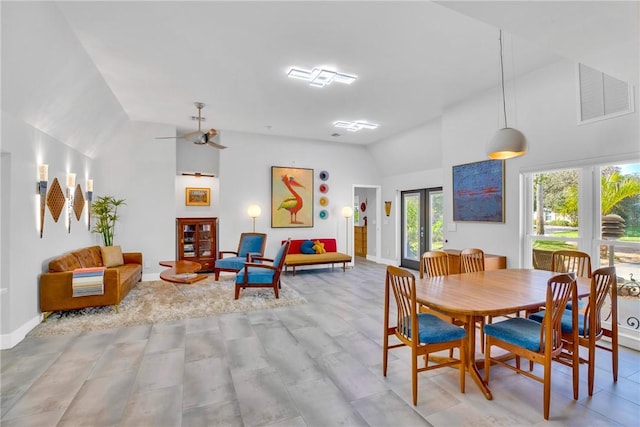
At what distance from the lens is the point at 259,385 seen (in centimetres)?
245

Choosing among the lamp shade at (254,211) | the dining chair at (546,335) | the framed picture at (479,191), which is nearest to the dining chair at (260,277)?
the lamp shade at (254,211)

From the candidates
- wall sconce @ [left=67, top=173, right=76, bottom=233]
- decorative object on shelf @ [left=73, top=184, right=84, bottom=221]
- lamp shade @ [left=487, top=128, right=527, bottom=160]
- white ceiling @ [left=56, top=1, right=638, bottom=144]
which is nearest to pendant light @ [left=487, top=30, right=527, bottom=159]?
lamp shade @ [left=487, top=128, right=527, bottom=160]

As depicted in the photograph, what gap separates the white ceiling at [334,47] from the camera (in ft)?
5.98

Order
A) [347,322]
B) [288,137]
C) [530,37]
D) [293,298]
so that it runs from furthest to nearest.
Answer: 1. [288,137]
2. [293,298]
3. [347,322]
4. [530,37]

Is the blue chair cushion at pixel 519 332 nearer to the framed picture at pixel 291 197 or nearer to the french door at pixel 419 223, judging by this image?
the french door at pixel 419 223

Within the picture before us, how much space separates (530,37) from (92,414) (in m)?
3.85

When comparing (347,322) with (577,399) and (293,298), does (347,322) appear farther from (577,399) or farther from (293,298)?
(577,399)

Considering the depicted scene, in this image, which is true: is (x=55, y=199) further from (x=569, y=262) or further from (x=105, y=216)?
(x=569, y=262)

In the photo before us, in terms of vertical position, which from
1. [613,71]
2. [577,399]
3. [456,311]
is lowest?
[577,399]

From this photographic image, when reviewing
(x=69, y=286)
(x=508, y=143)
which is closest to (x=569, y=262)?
(x=508, y=143)

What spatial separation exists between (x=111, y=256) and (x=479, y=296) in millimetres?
5898

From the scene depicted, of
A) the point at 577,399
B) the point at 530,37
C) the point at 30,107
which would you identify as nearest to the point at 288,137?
the point at 30,107

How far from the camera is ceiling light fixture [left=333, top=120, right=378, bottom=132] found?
622cm

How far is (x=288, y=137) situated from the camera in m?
7.48
